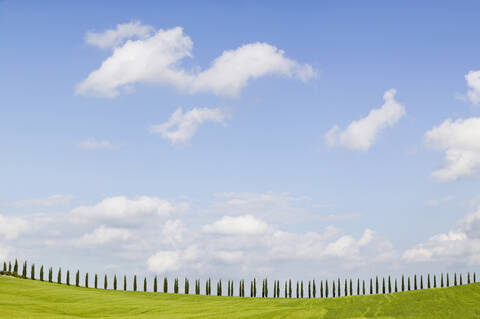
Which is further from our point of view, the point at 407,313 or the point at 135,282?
the point at 135,282

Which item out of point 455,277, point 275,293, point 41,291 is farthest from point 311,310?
point 455,277

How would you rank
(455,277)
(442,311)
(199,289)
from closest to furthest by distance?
(442,311)
(199,289)
(455,277)

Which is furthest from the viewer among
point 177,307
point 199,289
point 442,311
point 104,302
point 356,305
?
point 199,289

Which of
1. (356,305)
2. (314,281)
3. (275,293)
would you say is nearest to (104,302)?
(356,305)

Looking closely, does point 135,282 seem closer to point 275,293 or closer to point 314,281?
point 275,293

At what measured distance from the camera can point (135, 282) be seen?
4481 inches

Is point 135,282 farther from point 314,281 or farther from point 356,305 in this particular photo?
point 356,305

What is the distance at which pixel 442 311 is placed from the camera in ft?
151

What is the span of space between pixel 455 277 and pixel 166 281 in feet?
207

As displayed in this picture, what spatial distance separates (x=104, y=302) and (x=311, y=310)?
30.6m

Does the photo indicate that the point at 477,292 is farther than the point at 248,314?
Yes

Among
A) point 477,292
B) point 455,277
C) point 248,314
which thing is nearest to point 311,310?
point 248,314

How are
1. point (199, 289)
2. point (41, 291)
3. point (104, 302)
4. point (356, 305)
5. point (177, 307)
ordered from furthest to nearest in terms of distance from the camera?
point (199, 289), point (41, 291), point (104, 302), point (177, 307), point (356, 305)

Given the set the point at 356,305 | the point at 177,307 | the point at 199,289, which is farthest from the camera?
the point at 199,289
